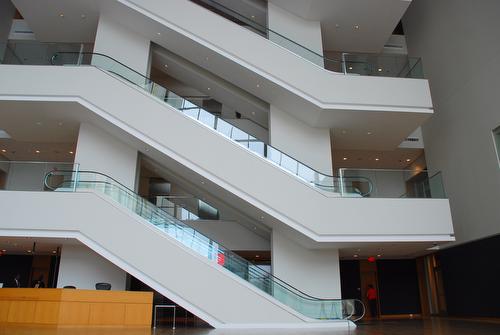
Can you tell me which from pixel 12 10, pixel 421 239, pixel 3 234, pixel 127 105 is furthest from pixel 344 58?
pixel 12 10

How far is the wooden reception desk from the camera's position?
30.9 ft

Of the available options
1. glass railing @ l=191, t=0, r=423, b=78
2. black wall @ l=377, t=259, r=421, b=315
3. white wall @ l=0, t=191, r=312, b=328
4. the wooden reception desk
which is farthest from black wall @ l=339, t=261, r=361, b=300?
the wooden reception desk

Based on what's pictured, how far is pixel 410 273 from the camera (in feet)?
53.2

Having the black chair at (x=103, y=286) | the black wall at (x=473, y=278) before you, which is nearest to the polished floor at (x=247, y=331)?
the black chair at (x=103, y=286)

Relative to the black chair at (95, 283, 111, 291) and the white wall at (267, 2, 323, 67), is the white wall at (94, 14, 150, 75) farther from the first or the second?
the black chair at (95, 283, 111, 291)

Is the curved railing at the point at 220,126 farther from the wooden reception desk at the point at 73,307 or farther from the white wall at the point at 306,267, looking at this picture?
the wooden reception desk at the point at 73,307

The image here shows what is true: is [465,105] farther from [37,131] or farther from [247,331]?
[37,131]

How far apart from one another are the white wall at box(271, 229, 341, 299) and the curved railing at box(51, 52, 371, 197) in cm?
202

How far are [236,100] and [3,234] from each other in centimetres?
798

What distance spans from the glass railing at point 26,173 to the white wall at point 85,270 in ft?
6.70

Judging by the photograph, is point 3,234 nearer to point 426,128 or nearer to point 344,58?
point 344,58

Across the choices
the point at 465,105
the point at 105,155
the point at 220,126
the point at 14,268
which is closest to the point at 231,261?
the point at 220,126

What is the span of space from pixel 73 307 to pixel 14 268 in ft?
27.1

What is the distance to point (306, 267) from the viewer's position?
11945 millimetres
